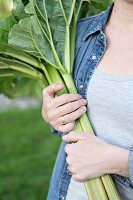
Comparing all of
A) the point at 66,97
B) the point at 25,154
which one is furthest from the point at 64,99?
the point at 25,154

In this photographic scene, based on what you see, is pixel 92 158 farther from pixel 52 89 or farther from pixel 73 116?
pixel 52 89

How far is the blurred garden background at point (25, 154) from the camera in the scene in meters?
5.02

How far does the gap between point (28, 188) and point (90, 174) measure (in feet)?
10.2

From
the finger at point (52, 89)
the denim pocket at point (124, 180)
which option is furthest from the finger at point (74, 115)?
the denim pocket at point (124, 180)

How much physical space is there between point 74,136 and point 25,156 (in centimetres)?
416

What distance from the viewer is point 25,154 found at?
6285mm

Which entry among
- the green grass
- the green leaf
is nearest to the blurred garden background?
the green grass

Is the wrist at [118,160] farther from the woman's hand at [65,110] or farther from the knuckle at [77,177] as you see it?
the woman's hand at [65,110]

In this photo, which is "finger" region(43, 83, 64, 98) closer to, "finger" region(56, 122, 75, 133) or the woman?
the woman

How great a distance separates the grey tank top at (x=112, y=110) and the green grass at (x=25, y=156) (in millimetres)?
2655

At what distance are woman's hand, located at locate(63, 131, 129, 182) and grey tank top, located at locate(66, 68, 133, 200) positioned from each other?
61mm

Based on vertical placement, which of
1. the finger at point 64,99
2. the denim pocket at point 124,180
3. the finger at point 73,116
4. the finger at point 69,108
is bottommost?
the denim pocket at point 124,180

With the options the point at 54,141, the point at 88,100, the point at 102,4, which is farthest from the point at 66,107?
the point at 54,141

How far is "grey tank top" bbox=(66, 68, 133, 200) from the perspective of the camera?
1972 millimetres
